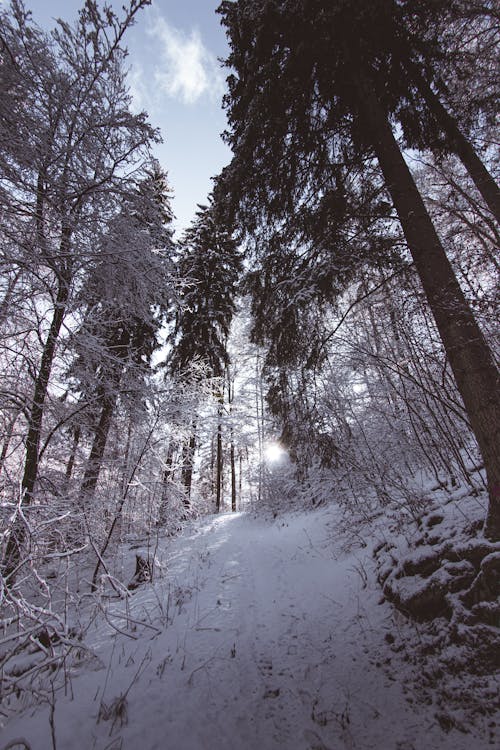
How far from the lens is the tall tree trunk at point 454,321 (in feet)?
10.6

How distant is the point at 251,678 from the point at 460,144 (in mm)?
8310

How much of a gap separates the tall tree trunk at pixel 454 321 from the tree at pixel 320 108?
0.06 feet

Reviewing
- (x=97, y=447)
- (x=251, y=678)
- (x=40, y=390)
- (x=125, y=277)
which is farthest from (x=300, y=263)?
(x=97, y=447)

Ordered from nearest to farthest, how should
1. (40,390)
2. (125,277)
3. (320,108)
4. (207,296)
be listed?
1. (40,390)
2. (125,277)
3. (320,108)
4. (207,296)

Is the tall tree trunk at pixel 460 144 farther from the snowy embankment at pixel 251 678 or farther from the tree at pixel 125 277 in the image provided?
the snowy embankment at pixel 251 678

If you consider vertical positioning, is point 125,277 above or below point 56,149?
below

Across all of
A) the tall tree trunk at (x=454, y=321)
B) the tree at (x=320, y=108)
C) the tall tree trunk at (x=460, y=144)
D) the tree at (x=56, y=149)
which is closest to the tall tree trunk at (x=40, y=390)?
the tree at (x=56, y=149)

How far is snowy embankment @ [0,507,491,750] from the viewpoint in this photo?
223cm

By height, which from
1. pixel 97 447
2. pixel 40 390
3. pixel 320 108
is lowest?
pixel 97 447

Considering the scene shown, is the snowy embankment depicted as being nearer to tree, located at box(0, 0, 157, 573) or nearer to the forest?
the forest

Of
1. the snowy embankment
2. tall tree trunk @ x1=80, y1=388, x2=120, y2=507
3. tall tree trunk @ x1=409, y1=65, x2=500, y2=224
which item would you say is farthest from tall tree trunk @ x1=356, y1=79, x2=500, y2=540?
tall tree trunk @ x1=80, y1=388, x2=120, y2=507

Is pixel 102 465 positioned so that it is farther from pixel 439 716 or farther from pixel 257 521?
pixel 257 521

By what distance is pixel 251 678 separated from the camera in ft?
9.52

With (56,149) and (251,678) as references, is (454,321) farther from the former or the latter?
(56,149)
